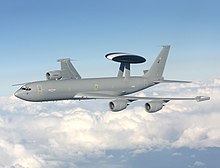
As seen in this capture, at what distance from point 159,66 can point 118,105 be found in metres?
35.7

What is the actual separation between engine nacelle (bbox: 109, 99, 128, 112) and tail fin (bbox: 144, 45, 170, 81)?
29.9 metres

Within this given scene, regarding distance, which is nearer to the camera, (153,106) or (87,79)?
(153,106)

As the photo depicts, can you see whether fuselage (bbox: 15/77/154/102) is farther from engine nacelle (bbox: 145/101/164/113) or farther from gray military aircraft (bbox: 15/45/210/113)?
engine nacelle (bbox: 145/101/164/113)

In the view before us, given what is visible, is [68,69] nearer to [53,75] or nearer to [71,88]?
[53,75]

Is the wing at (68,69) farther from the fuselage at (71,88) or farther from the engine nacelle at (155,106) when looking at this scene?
the engine nacelle at (155,106)

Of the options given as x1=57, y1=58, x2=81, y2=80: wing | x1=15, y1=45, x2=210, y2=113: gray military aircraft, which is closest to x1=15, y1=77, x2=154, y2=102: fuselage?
x1=15, y1=45, x2=210, y2=113: gray military aircraft

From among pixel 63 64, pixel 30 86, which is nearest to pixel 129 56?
pixel 63 64

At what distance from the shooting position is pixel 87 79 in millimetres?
95188

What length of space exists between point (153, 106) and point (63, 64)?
3682 centimetres

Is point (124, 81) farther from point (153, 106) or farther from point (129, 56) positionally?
point (153, 106)

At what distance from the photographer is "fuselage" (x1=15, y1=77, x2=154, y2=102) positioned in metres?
86.0

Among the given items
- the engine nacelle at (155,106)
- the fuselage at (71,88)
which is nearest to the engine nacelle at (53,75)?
the fuselage at (71,88)

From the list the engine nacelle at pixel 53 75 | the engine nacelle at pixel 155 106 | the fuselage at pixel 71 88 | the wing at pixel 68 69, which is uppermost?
the wing at pixel 68 69

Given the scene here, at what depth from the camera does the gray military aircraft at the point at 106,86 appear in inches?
3278
